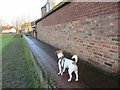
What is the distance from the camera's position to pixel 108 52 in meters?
3.05

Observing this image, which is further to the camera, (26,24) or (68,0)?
(26,24)

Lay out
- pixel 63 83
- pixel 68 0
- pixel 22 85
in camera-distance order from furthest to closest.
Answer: pixel 68 0 → pixel 22 85 → pixel 63 83

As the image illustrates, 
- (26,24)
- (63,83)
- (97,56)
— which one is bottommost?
(63,83)

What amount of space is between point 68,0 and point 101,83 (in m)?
3.81

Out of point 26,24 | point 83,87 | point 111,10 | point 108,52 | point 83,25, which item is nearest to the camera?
point 83,87

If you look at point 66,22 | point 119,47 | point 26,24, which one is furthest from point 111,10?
point 26,24

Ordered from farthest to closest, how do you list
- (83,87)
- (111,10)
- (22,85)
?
(22,85), (111,10), (83,87)

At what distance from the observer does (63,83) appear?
2.67m

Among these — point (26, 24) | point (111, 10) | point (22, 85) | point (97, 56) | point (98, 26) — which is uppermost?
point (26, 24)

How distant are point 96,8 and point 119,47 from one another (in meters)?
1.40

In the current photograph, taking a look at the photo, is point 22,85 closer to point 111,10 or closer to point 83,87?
point 83,87

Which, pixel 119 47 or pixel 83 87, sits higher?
pixel 119 47

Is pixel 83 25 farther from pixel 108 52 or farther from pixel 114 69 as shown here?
pixel 114 69

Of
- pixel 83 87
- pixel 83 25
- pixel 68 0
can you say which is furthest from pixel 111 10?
pixel 68 0
